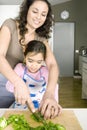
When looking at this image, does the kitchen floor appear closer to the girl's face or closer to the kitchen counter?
the girl's face

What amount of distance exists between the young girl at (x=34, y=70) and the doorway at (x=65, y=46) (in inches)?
252

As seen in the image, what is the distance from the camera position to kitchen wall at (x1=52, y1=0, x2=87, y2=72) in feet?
26.2

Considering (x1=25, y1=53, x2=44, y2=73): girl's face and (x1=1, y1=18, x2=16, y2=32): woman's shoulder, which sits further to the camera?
(x1=25, y1=53, x2=44, y2=73): girl's face

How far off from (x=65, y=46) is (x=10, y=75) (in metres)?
7.17

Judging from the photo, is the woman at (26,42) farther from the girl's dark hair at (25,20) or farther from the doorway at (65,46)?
the doorway at (65,46)

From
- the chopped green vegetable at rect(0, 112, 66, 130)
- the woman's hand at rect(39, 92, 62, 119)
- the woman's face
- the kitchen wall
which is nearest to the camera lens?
the chopped green vegetable at rect(0, 112, 66, 130)

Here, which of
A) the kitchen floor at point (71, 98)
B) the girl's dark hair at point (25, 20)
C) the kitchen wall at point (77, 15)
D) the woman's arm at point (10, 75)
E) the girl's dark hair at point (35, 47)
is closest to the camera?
the woman's arm at point (10, 75)

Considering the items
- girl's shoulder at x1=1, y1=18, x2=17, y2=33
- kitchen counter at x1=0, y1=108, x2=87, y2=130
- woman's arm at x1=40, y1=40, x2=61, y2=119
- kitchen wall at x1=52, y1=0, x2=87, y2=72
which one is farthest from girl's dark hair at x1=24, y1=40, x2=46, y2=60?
kitchen wall at x1=52, y1=0, x2=87, y2=72

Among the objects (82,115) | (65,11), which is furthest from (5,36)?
(65,11)

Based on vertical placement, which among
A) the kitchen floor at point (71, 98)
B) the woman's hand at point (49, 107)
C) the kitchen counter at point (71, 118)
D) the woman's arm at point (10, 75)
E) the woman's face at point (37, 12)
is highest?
the woman's face at point (37, 12)

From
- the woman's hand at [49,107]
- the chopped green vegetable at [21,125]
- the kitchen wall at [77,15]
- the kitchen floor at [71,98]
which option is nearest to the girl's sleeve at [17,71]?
the woman's hand at [49,107]

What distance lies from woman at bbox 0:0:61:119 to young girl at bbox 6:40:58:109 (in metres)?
0.04

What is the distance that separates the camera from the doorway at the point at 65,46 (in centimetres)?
807

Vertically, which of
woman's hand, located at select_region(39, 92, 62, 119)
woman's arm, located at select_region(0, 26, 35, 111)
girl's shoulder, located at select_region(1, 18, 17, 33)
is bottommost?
woman's hand, located at select_region(39, 92, 62, 119)
